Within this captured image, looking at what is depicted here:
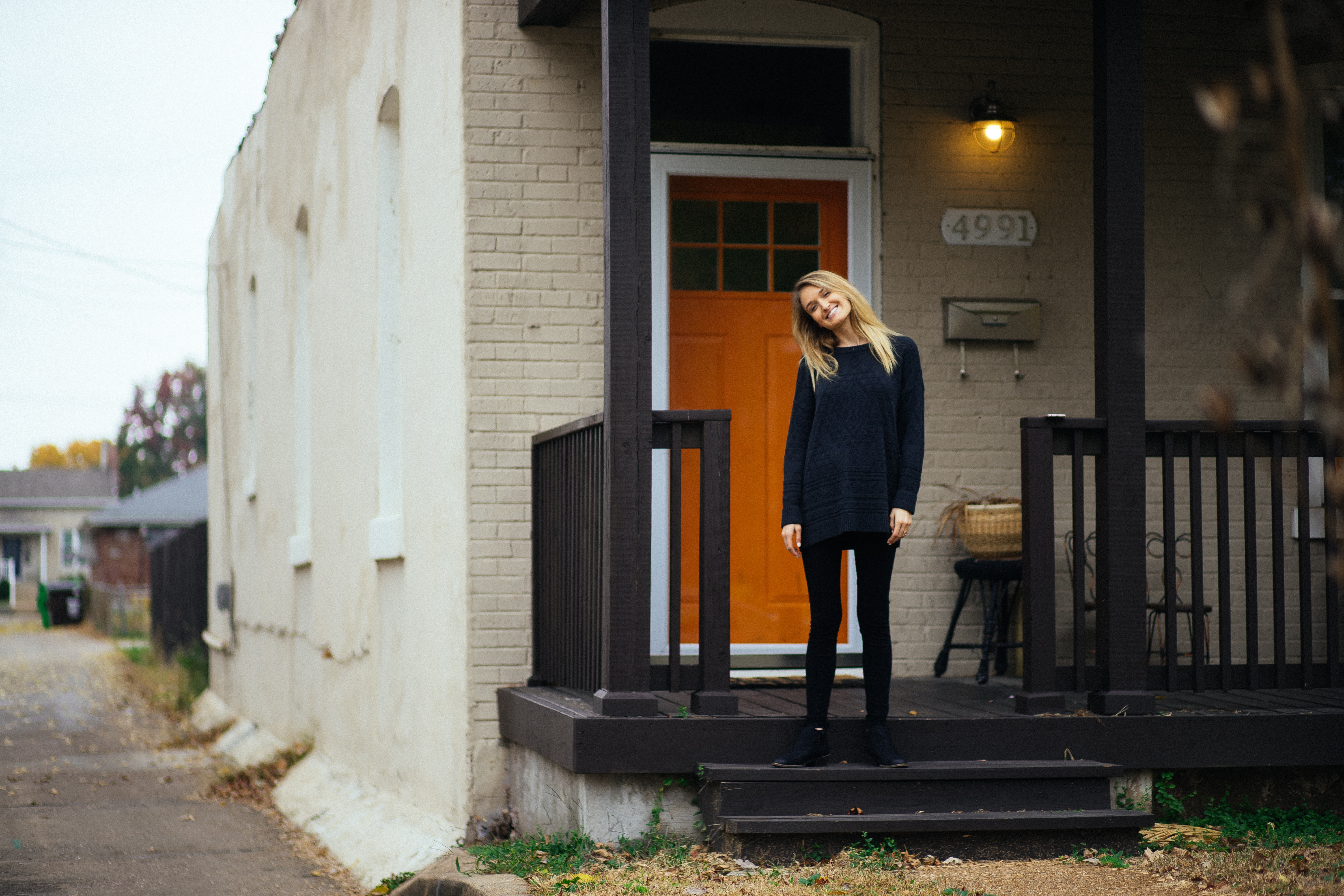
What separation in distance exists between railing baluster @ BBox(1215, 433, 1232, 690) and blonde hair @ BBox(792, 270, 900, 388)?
145cm

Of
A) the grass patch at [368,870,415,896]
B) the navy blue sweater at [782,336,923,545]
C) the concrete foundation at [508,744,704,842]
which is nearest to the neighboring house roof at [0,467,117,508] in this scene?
the grass patch at [368,870,415,896]

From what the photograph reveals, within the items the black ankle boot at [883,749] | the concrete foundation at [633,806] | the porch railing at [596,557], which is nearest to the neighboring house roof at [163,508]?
the porch railing at [596,557]

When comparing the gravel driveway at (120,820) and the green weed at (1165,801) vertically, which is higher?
the green weed at (1165,801)

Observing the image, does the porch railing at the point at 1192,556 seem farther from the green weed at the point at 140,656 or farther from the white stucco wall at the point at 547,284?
the green weed at the point at 140,656

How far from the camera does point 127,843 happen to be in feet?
25.3

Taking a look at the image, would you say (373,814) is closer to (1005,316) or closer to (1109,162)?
(1005,316)

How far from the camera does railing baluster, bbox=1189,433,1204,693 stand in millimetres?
5297

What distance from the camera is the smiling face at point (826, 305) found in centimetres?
482

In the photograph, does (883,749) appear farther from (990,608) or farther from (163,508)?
(163,508)

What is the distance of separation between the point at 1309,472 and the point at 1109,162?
240 centimetres

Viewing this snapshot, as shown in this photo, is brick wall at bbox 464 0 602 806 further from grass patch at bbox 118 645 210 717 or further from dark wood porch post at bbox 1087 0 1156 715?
grass patch at bbox 118 645 210 717

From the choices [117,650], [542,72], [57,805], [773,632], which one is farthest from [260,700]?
[117,650]

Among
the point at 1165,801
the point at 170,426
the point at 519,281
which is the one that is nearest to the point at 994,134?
the point at 519,281

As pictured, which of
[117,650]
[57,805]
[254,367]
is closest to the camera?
[57,805]
